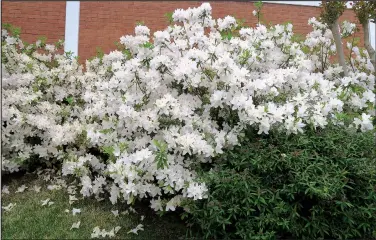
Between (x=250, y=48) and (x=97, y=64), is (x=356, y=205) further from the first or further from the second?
(x=97, y=64)

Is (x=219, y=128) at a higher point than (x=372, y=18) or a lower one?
lower

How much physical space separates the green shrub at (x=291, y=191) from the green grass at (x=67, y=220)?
0.61 meters

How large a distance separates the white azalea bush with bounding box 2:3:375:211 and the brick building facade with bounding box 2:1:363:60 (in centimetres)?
282

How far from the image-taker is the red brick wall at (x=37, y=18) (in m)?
7.86

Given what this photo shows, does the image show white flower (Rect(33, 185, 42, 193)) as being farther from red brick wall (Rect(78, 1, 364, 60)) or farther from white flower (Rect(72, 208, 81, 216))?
red brick wall (Rect(78, 1, 364, 60))

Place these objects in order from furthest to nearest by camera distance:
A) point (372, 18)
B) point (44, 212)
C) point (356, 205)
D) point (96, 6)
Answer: point (96, 6) → point (372, 18) → point (44, 212) → point (356, 205)

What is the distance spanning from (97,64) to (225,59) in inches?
120

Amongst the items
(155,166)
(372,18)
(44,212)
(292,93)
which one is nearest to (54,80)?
(44,212)

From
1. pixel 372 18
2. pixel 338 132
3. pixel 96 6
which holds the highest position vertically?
pixel 96 6

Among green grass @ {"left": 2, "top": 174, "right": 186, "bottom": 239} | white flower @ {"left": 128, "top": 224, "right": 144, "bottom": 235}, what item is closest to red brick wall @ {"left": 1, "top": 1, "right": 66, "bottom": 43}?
green grass @ {"left": 2, "top": 174, "right": 186, "bottom": 239}

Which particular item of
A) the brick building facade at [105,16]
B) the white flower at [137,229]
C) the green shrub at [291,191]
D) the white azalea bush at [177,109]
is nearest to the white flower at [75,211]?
the white azalea bush at [177,109]

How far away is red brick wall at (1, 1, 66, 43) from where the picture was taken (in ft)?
25.8

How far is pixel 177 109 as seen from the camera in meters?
3.76

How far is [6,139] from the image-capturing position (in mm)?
4883
